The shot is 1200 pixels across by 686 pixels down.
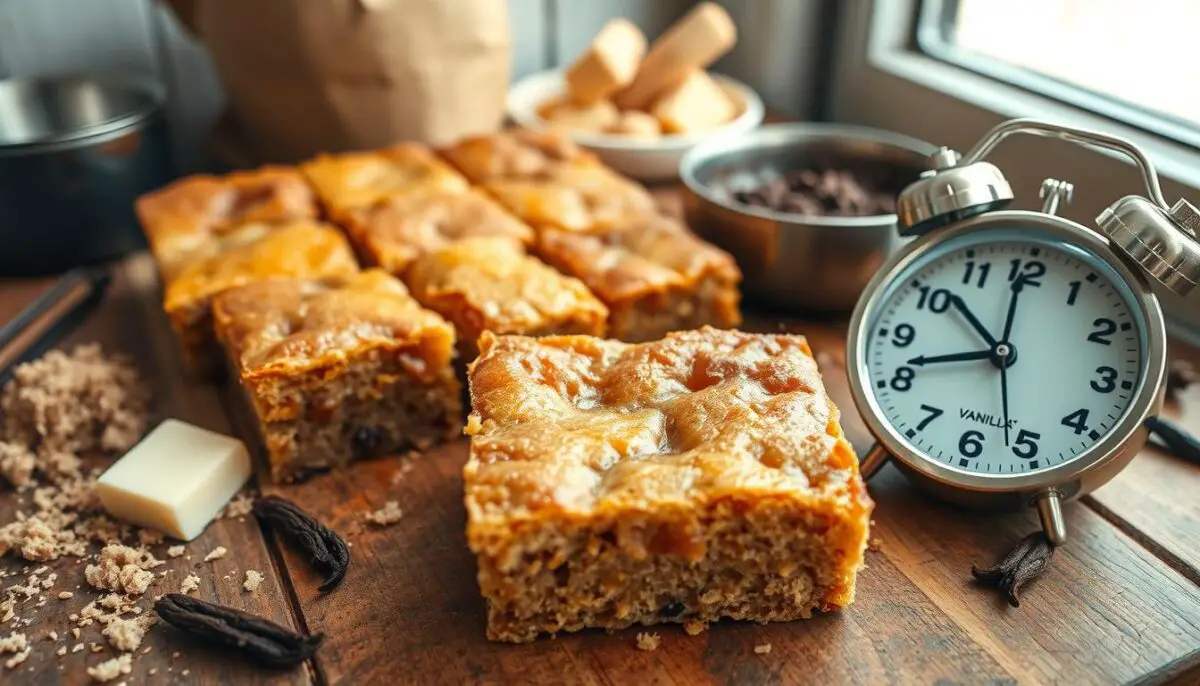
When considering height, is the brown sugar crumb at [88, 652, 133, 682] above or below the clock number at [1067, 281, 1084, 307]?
below

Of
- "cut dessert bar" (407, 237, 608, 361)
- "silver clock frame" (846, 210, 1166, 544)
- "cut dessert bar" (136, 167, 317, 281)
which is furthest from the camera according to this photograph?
"cut dessert bar" (136, 167, 317, 281)

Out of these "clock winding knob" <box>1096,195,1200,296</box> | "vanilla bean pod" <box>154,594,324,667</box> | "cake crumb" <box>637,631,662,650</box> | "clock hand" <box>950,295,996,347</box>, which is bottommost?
"cake crumb" <box>637,631,662,650</box>

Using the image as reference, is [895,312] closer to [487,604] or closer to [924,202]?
[924,202]

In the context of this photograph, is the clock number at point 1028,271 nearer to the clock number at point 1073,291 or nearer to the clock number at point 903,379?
the clock number at point 1073,291

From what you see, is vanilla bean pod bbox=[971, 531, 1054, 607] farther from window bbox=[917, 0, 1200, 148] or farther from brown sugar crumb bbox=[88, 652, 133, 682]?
brown sugar crumb bbox=[88, 652, 133, 682]

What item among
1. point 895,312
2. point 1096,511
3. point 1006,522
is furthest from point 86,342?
point 1096,511

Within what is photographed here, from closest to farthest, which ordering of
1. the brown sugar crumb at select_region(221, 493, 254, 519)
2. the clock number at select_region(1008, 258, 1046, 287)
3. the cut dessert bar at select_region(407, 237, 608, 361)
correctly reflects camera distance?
the clock number at select_region(1008, 258, 1046, 287)
the brown sugar crumb at select_region(221, 493, 254, 519)
the cut dessert bar at select_region(407, 237, 608, 361)

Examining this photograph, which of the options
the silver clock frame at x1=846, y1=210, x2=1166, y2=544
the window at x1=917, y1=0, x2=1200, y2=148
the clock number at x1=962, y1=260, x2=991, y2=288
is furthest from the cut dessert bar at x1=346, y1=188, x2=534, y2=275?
the window at x1=917, y1=0, x2=1200, y2=148
